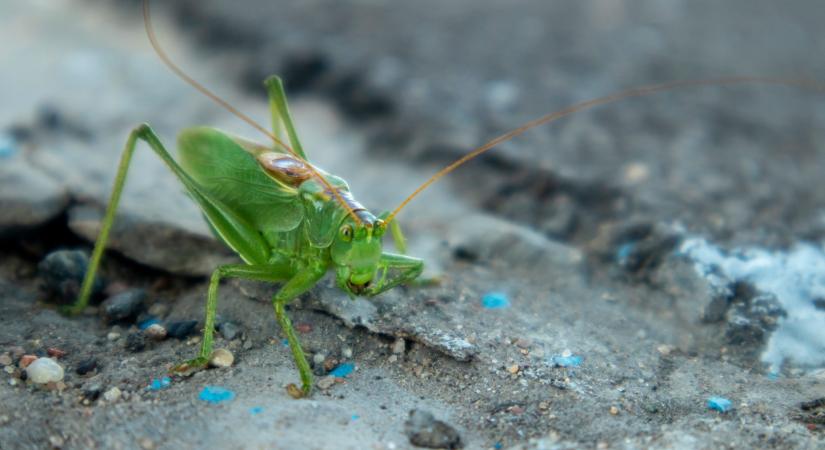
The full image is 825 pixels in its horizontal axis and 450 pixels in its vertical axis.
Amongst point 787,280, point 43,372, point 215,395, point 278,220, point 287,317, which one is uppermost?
point 787,280

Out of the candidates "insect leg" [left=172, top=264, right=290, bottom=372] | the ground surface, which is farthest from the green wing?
the ground surface

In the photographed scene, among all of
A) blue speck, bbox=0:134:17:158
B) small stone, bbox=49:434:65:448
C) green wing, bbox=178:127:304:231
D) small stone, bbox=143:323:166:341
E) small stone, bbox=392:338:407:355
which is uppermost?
blue speck, bbox=0:134:17:158

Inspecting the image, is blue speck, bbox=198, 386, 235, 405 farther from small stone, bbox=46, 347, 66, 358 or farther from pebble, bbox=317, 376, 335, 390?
small stone, bbox=46, 347, 66, 358

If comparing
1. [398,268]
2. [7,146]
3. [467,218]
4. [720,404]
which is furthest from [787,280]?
[7,146]

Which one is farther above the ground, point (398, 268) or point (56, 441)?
point (398, 268)

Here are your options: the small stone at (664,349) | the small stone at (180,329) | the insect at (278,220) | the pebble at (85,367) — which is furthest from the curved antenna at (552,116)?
the pebble at (85,367)

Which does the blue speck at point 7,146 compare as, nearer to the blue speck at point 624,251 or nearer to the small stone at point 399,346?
the small stone at point 399,346

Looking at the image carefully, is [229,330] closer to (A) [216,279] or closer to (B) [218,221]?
(A) [216,279]

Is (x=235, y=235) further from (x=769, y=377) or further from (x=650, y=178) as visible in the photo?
(x=650, y=178)
